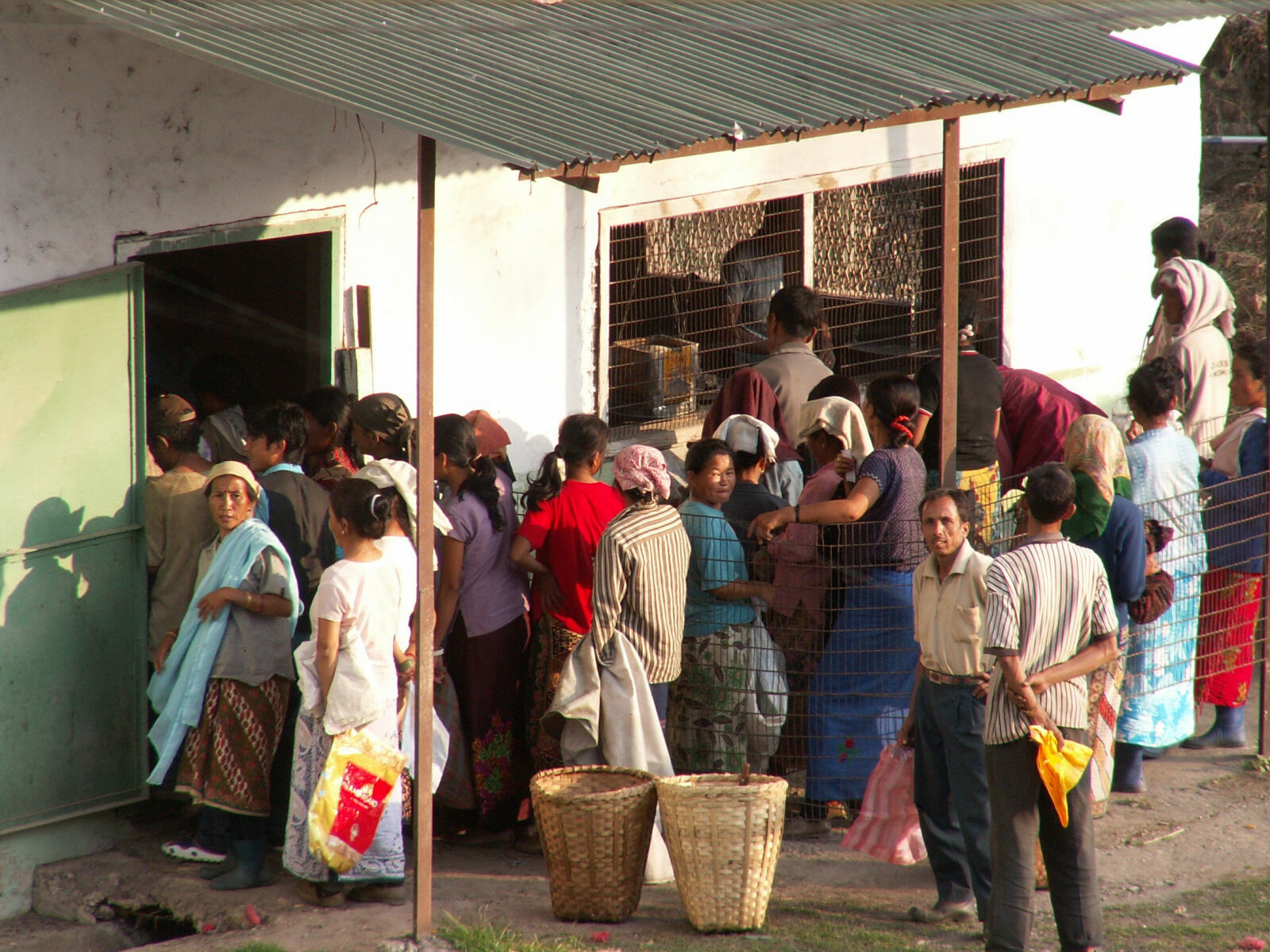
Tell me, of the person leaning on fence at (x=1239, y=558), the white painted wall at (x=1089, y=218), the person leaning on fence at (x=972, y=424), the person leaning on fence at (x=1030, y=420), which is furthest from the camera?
the white painted wall at (x=1089, y=218)

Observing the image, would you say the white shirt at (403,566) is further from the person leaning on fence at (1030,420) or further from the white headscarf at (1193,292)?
the white headscarf at (1193,292)

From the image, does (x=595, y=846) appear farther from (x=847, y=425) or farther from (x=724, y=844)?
(x=847, y=425)

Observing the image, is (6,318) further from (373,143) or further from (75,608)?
(373,143)

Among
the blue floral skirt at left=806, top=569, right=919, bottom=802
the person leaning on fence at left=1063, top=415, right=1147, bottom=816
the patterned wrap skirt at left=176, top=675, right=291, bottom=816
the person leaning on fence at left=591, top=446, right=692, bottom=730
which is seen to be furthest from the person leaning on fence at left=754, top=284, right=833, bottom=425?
the patterned wrap skirt at left=176, top=675, right=291, bottom=816

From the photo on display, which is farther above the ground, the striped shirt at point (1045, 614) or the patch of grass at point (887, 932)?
the striped shirt at point (1045, 614)

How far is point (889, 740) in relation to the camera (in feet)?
20.2

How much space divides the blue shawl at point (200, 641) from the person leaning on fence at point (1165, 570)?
363cm

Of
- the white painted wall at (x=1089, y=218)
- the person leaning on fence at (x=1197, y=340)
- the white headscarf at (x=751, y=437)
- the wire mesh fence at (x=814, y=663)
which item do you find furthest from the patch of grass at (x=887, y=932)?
the white painted wall at (x=1089, y=218)

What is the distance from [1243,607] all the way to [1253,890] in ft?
6.24

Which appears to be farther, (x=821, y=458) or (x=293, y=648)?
(x=821, y=458)

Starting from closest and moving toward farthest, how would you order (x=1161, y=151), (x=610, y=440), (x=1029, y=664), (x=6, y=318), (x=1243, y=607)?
(x=1029, y=664) < (x=6, y=318) < (x=1243, y=607) < (x=610, y=440) < (x=1161, y=151)

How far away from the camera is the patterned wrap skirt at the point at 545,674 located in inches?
234

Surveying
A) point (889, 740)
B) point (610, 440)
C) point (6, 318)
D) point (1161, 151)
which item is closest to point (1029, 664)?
point (889, 740)

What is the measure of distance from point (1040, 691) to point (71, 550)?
142 inches
